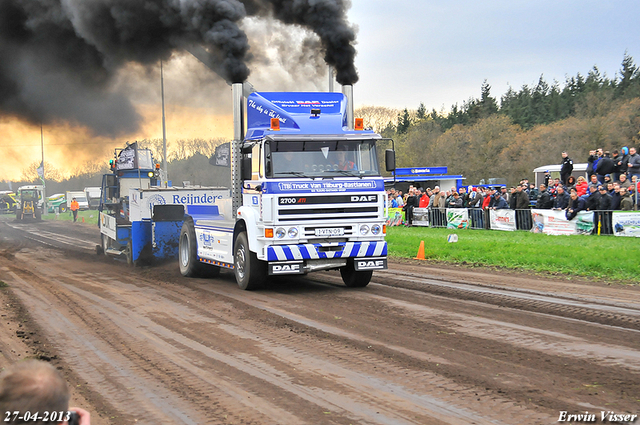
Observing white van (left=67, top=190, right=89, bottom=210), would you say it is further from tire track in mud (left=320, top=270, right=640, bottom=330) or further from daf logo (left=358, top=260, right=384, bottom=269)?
daf logo (left=358, top=260, right=384, bottom=269)

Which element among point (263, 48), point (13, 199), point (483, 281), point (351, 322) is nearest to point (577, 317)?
point (351, 322)

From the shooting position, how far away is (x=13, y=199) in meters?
63.8

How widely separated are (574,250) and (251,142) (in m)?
9.16

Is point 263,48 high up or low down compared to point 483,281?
up

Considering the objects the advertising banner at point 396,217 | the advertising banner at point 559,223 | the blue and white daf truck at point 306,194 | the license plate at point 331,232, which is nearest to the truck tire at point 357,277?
the blue and white daf truck at point 306,194

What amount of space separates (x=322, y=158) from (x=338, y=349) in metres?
5.00

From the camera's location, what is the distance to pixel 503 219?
77.0 feet

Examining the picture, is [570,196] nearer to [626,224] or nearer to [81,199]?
[626,224]

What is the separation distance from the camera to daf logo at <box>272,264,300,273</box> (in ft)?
36.2

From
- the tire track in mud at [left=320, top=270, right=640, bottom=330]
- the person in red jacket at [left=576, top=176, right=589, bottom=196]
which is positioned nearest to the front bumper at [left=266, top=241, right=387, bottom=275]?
the tire track in mud at [left=320, top=270, right=640, bottom=330]

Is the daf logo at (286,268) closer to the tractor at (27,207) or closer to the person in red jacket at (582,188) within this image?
the person in red jacket at (582,188)

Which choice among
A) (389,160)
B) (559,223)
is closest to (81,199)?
(559,223)

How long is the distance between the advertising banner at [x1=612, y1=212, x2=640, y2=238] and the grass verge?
48cm

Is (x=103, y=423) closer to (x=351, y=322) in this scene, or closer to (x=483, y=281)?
(x=351, y=322)
